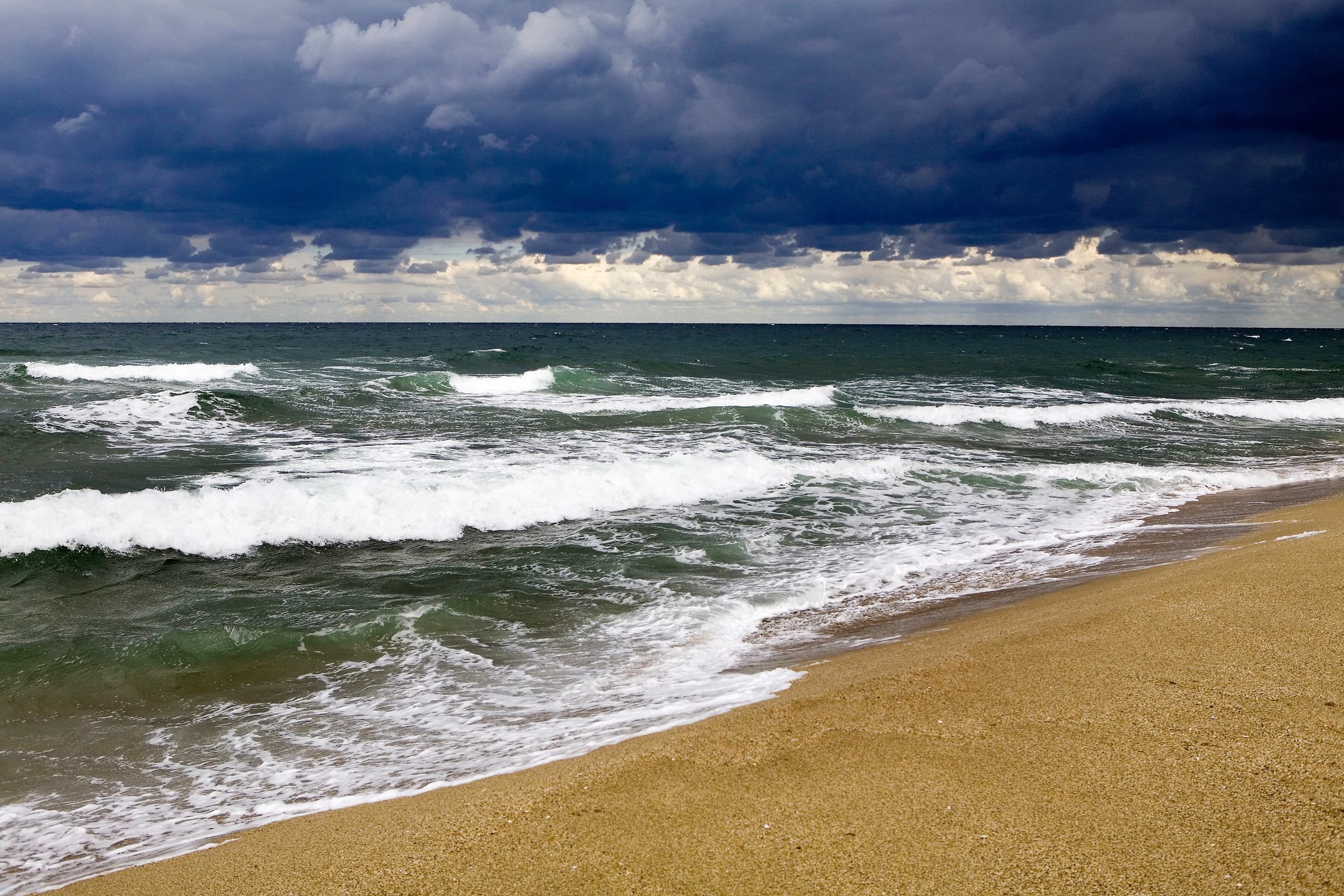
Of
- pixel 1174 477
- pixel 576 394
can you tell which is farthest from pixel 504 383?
pixel 1174 477

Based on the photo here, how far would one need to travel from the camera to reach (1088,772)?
3.61 metres

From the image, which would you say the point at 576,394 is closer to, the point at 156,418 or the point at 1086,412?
the point at 156,418

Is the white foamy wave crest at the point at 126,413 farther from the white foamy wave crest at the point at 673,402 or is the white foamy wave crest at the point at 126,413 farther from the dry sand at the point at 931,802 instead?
the dry sand at the point at 931,802

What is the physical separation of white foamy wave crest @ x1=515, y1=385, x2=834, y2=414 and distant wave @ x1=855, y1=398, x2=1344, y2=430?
2788mm

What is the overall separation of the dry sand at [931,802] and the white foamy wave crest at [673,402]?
20137 millimetres

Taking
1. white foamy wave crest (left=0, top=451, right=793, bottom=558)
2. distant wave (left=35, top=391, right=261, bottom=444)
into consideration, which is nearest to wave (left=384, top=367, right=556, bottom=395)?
distant wave (left=35, top=391, right=261, bottom=444)

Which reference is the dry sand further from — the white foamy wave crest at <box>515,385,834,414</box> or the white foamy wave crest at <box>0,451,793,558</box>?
the white foamy wave crest at <box>515,385,834,414</box>

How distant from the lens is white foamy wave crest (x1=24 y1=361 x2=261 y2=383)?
32.9m

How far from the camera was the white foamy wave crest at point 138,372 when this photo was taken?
32.9m

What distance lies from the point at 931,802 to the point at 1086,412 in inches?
1001

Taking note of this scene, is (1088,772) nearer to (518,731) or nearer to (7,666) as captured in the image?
(518,731)

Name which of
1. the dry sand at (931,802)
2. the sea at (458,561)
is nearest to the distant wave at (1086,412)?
the sea at (458,561)

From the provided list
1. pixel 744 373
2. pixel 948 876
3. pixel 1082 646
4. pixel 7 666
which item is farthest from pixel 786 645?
pixel 744 373

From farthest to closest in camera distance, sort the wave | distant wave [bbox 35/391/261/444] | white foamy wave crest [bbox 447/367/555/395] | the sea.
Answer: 1. white foamy wave crest [bbox 447/367/555/395]
2. the wave
3. distant wave [bbox 35/391/261/444]
4. the sea
